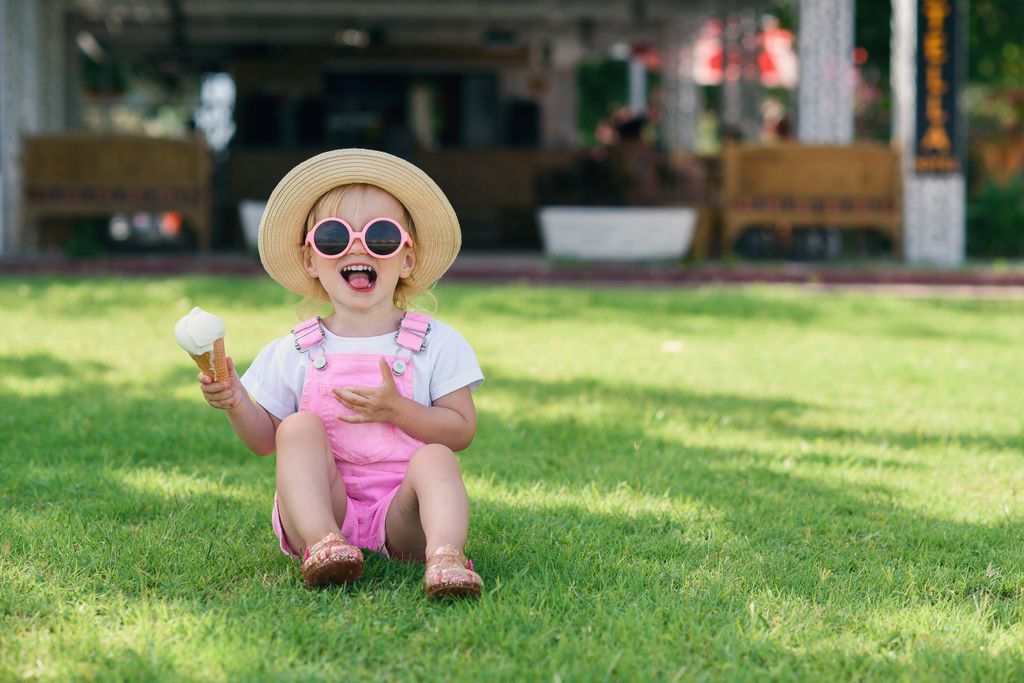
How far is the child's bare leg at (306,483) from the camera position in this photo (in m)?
3.07

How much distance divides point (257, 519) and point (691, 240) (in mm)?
11412

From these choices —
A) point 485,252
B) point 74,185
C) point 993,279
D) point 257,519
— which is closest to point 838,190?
point 993,279

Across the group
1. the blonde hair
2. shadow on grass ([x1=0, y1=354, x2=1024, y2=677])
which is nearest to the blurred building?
shadow on grass ([x1=0, y1=354, x2=1024, y2=677])

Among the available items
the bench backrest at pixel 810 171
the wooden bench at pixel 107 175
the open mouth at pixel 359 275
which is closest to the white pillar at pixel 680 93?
the bench backrest at pixel 810 171

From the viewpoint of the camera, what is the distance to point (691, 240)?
14734 millimetres

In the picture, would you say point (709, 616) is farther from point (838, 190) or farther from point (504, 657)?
point (838, 190)

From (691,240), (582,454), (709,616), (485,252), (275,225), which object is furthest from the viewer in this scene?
(485,252)

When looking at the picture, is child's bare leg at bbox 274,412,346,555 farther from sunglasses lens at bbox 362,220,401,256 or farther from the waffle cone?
sunglasses lens at bbox 362,220,401,256

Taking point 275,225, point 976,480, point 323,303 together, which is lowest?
point 976,480

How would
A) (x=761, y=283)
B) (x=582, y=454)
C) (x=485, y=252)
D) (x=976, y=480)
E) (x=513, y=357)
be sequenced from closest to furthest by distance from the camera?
(x=976, y=480) < (x=582, y=454) < (x=513, y=357) < (x=761, y=283) < (x=485, y=252)

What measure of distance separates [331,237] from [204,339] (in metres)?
0.42

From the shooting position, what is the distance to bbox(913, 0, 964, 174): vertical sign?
14594 mm

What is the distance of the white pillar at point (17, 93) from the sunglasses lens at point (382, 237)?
1258 centimetres

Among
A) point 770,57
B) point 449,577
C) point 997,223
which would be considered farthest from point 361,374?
point 770,57
